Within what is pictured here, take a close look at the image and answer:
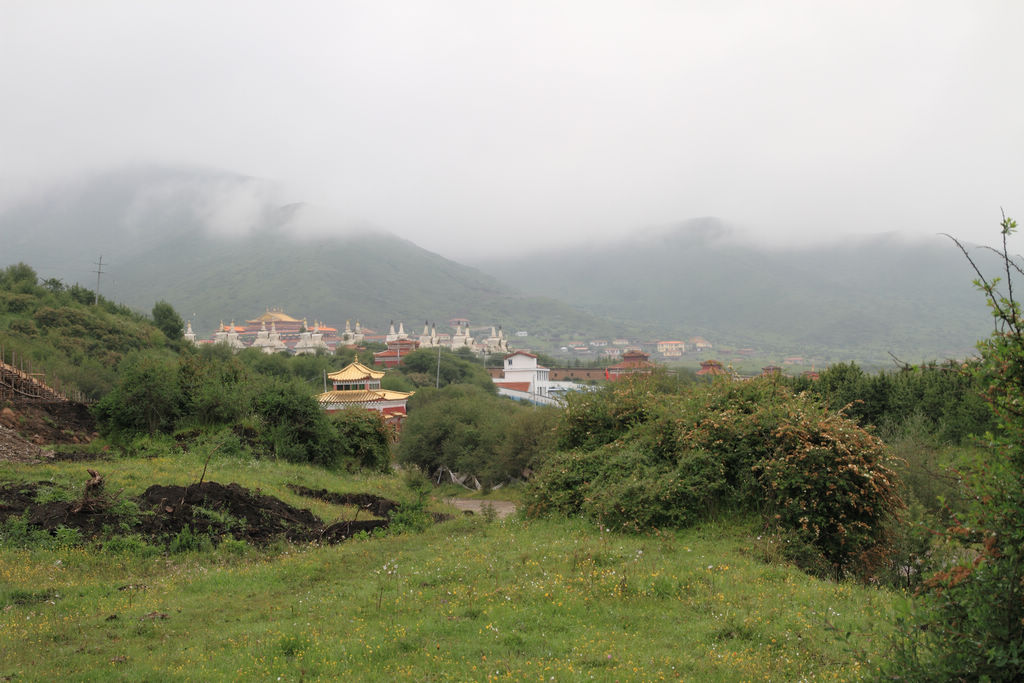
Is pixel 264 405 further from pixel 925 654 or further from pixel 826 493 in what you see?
pixel 925 654

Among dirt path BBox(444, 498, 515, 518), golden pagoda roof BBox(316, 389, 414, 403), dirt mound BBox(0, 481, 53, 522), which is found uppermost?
dirt mound BBox(0, 481, 53, 522)

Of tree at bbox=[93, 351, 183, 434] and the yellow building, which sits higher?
tree at bbox=[93, 351, 183, 434]

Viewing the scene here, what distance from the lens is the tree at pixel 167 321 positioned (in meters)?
74.0

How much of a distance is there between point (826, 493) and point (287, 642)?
8.51 meters

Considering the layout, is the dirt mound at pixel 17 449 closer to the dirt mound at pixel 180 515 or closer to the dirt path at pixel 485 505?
the dirt mound at pixel 180 515

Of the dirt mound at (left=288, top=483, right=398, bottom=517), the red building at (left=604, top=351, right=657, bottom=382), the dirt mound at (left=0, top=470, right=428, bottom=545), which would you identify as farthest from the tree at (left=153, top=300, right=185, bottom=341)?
the dirt mound at (left=0, top=470, right=428, bottom=545)

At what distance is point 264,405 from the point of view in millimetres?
28281

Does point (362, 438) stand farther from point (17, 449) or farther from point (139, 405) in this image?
point (17, 449)

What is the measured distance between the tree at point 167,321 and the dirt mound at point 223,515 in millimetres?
65349

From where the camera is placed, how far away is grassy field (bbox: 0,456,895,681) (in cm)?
667

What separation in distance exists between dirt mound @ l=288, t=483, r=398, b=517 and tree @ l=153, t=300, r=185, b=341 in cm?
6136

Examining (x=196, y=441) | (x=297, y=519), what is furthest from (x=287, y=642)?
(x=196, y=441)

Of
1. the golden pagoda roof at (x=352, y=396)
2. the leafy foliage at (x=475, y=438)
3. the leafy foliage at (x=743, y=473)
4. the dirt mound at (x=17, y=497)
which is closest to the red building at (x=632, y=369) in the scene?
the leafy foliage at (x=475, y=438)

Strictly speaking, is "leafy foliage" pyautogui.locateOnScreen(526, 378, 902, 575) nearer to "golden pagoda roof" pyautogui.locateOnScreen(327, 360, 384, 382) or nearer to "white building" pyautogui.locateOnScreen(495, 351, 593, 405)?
"golden pagoda roof" pyautogui.locateOnScreen(327, 360, 384, 382)
